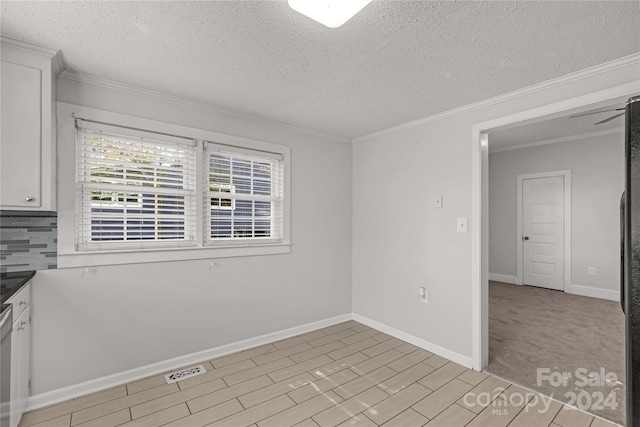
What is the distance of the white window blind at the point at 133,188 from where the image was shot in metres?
2.44

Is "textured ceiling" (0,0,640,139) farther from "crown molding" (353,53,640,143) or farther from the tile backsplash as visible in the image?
the tile backsplash

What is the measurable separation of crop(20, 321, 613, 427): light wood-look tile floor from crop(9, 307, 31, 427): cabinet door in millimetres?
203

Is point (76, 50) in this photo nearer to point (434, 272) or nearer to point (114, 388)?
point (114, 388)

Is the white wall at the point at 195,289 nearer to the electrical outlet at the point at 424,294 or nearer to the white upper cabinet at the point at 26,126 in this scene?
the white upper cabinet at the point at 26,126

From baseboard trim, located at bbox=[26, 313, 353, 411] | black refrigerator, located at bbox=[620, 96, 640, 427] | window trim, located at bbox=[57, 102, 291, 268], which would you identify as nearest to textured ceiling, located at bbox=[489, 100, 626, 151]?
window trim, located at bbox=[57, 102, 291, 268]

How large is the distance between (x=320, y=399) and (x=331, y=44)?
251cm

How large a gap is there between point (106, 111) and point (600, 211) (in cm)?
672

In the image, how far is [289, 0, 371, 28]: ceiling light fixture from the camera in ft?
4.66

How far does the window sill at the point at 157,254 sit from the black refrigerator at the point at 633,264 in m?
2.85

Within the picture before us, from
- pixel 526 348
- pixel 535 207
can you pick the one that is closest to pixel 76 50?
pixel 526 348

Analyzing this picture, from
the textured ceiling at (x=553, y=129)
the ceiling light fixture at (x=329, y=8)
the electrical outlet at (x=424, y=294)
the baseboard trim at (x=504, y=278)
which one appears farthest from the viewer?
the baseboard trim at (x=504, y=278)

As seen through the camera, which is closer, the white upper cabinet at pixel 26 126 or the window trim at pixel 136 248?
the white upper cabinet at pixel 26 126

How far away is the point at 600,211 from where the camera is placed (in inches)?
195

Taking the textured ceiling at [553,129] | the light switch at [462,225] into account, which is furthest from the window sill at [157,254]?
the textured ceiling at [553,129]
